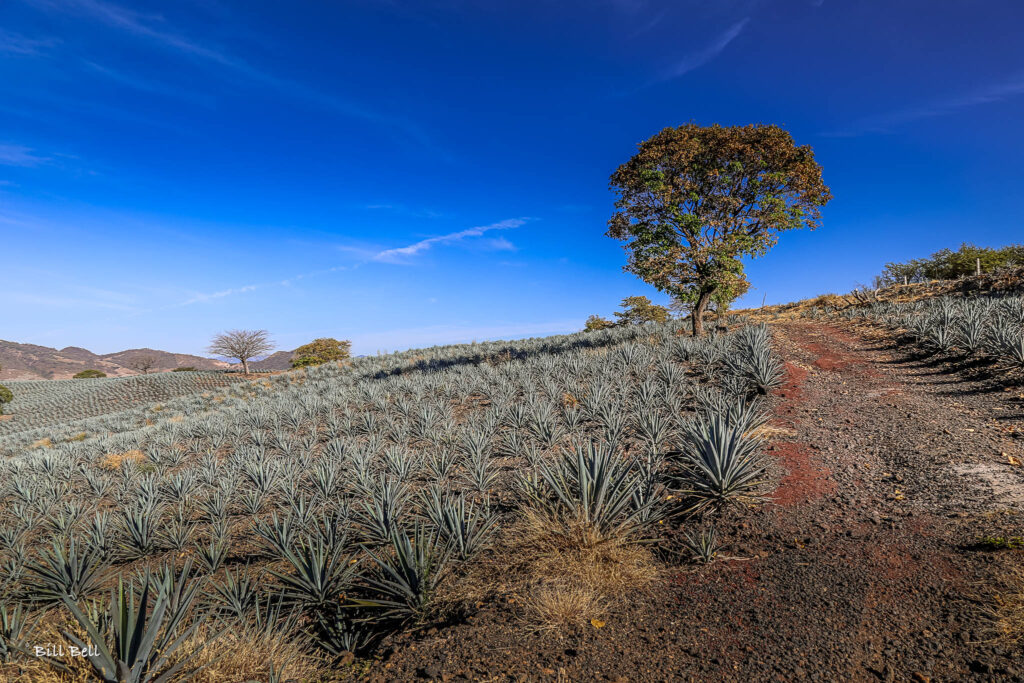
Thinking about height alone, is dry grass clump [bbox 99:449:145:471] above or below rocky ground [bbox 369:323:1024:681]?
below

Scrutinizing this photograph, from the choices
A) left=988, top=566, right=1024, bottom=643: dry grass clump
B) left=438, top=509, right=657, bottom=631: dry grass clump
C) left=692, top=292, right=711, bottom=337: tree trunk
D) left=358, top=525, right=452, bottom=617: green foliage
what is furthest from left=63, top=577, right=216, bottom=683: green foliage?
left=692, top=292, right=711, bottom=337: tree trunk

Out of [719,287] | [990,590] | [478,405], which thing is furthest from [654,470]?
[719,287]

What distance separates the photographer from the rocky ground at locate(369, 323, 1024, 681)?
2.38 m

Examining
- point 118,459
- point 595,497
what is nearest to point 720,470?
point 595,497

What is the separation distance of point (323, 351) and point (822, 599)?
5617 centimetres

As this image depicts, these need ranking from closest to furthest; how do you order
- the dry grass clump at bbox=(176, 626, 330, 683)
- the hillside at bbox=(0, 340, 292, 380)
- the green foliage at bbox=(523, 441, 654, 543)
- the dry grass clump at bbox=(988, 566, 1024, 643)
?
the dry grass clump at bbox=(988, 566, 1024, 643)
the dry grass clump at bbox=(176, 626, 330, 683)
the green foliage at bbox=(523, 441, 654, 543)
the hillside at bbox=(0, 340, 292, 380)

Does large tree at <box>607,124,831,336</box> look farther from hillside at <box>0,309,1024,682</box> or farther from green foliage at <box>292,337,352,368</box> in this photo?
green foliage at <box>292,337,352,368</box>

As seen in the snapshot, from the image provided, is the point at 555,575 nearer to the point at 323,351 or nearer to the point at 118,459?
the point at 118,459

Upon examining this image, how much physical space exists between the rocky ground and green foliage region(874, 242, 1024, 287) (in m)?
28.4

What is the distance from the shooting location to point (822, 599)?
2.82m

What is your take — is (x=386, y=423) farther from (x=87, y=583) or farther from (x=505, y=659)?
(x=505, y=659)

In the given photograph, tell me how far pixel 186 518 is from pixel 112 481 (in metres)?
4.32

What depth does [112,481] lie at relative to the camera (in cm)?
896

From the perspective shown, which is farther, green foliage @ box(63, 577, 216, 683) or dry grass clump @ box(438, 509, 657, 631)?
dry grass clump @ box(438, 509, 657, 631)
